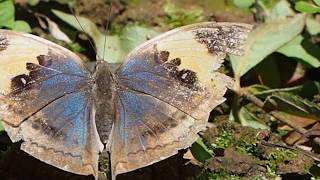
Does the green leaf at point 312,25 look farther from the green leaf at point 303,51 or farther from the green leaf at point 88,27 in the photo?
the green leaf at point 88,27

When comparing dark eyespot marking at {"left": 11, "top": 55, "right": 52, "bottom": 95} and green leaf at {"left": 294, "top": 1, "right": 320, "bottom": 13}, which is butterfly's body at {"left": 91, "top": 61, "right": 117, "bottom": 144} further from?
green leaf at {"left": 294, "top": 1, "right": 320, "bottom": 13}

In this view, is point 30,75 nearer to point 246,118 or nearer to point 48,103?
point 48,103

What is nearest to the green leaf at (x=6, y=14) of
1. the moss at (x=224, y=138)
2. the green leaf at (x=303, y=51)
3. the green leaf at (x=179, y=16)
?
the green leaf at (x=179, y=16)

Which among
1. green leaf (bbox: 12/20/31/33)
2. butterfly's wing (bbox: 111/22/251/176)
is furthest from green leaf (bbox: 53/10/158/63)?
butterfly's wing (bbox: 111/22/251/176)

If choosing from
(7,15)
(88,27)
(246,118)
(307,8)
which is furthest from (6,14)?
(307,8)

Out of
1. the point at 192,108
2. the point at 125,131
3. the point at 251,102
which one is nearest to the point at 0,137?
the point at 125,131

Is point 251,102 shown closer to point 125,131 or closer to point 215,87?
point 215,87
